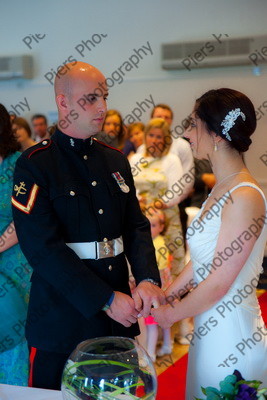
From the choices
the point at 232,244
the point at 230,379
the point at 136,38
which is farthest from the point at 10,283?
the point at 136,38

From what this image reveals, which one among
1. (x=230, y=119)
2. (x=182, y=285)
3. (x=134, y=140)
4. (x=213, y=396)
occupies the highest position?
(x=230, y=119)

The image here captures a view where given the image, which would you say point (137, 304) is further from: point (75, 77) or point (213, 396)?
point (75, 77)

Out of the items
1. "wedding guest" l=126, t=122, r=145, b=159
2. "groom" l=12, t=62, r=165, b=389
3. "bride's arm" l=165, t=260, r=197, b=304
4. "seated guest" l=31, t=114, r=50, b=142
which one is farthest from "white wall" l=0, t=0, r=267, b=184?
"groom" l=12, t=62, r=165, b=389

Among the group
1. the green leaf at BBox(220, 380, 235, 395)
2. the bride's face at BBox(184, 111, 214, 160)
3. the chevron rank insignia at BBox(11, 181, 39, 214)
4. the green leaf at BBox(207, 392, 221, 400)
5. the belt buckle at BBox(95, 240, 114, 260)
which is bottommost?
the belt buckle at BBox(95, 240, 114, 260)

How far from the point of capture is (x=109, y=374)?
1.31 metres

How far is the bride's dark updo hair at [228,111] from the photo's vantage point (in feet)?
6.03

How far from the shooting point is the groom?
1.91 m

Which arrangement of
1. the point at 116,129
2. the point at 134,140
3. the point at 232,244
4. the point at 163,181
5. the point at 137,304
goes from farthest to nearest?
the point at 134,140, the point at 116,129, the point at 163,181, the point at 137,304, the point at 232,244

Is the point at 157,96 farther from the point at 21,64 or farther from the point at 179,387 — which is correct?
the point at 179,387

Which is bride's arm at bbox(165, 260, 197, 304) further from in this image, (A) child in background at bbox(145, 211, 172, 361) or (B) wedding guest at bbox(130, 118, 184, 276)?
(B) wedding guest at bbox(130, 118, 184, 276)

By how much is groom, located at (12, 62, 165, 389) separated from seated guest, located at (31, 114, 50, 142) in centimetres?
547

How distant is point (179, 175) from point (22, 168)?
254 cm

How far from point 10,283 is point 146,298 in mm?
914

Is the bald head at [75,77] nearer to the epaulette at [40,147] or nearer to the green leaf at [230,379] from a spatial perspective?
the epaulette at [40,147]
